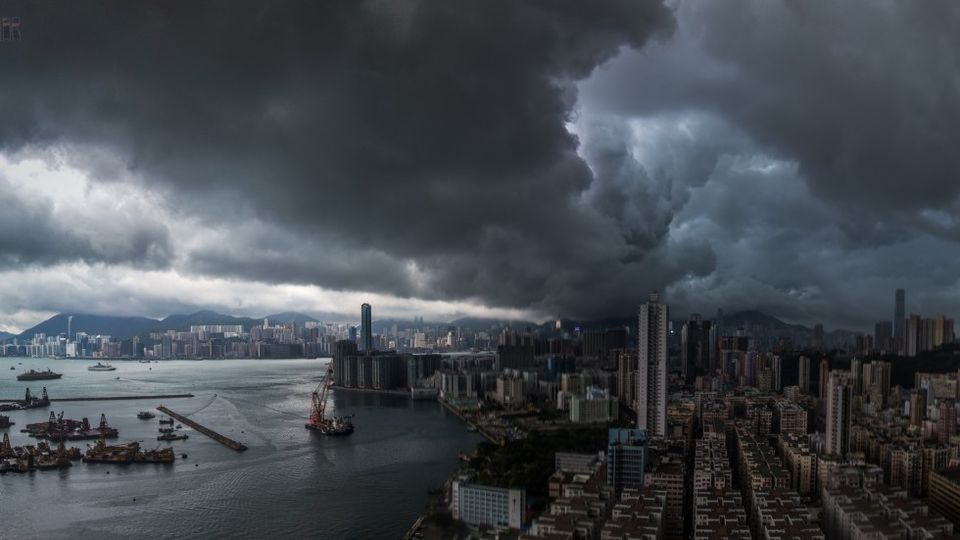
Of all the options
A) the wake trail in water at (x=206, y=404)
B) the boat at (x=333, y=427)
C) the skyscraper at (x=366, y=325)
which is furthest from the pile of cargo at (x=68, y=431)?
the skyscraper at (x=366, y=325)

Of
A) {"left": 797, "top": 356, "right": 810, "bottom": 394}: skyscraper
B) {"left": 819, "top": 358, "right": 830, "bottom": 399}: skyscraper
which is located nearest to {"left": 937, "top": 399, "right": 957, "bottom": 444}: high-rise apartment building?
{"left": 819, "top": 358, "right": 830, "bottom": 399}: skyscraper

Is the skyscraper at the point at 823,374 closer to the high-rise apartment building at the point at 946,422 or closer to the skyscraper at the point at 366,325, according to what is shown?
the high-rise apartment building at the point at 946,422

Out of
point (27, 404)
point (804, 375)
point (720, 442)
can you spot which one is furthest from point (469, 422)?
point (27, 404)

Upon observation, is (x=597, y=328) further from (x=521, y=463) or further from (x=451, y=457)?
(x=521, y=463)

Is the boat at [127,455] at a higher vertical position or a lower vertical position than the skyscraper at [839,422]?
lower

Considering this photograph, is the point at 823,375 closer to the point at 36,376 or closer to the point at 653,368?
the point at 653,368

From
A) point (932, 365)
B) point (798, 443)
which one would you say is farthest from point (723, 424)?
point (932, 365)
